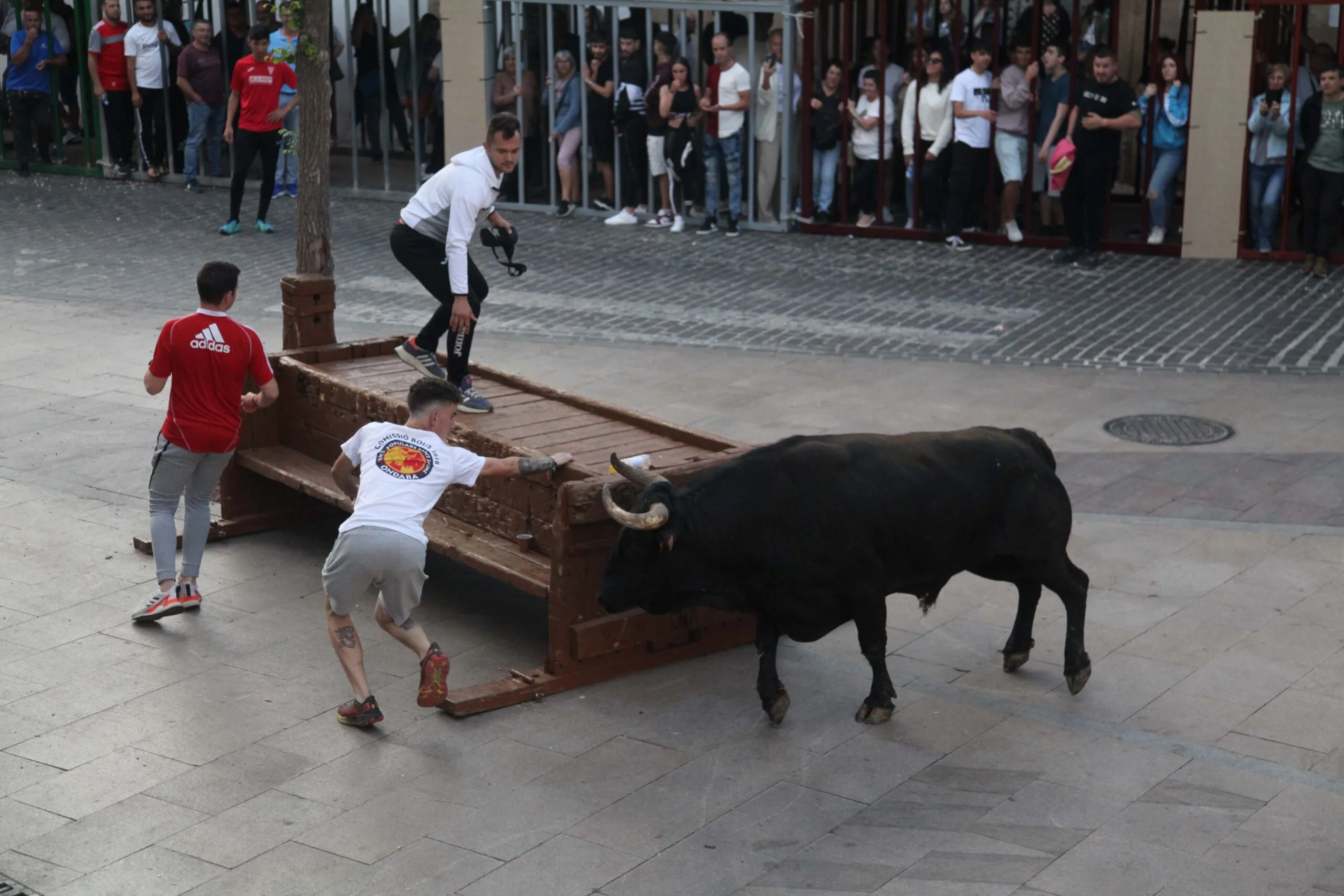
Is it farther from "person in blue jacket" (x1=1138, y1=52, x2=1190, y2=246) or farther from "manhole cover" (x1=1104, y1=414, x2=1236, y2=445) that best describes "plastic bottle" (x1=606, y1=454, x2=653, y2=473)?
"person in blue jacket" (x1=1138, y1=52, x2=1190, y2=246)

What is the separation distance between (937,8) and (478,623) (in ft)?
40.1

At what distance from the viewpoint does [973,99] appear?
1680cm

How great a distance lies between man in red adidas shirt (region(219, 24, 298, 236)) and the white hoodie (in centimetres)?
982

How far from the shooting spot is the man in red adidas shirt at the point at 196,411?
7.81 metres

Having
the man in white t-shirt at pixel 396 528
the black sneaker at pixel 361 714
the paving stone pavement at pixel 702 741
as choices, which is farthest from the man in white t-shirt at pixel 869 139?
the black sneaker at pixel 361 714

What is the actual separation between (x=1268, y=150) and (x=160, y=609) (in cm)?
1191

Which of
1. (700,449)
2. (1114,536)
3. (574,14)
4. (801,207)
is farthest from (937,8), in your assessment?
(700,449)

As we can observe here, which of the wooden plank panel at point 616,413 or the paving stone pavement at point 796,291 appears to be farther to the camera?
the paving stone pavement at point 796,291

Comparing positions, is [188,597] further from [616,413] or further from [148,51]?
[148,51]

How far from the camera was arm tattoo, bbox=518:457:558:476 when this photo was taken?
6.96 metres

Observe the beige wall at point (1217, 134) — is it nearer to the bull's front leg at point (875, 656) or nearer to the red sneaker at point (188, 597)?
the bull's front leg at point (875, 656)

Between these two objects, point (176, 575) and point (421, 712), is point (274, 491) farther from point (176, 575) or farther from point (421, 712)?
point (421, 712)

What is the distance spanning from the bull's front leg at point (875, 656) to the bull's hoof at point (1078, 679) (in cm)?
82

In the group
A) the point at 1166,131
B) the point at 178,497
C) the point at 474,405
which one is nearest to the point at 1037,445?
the point at 474,405
